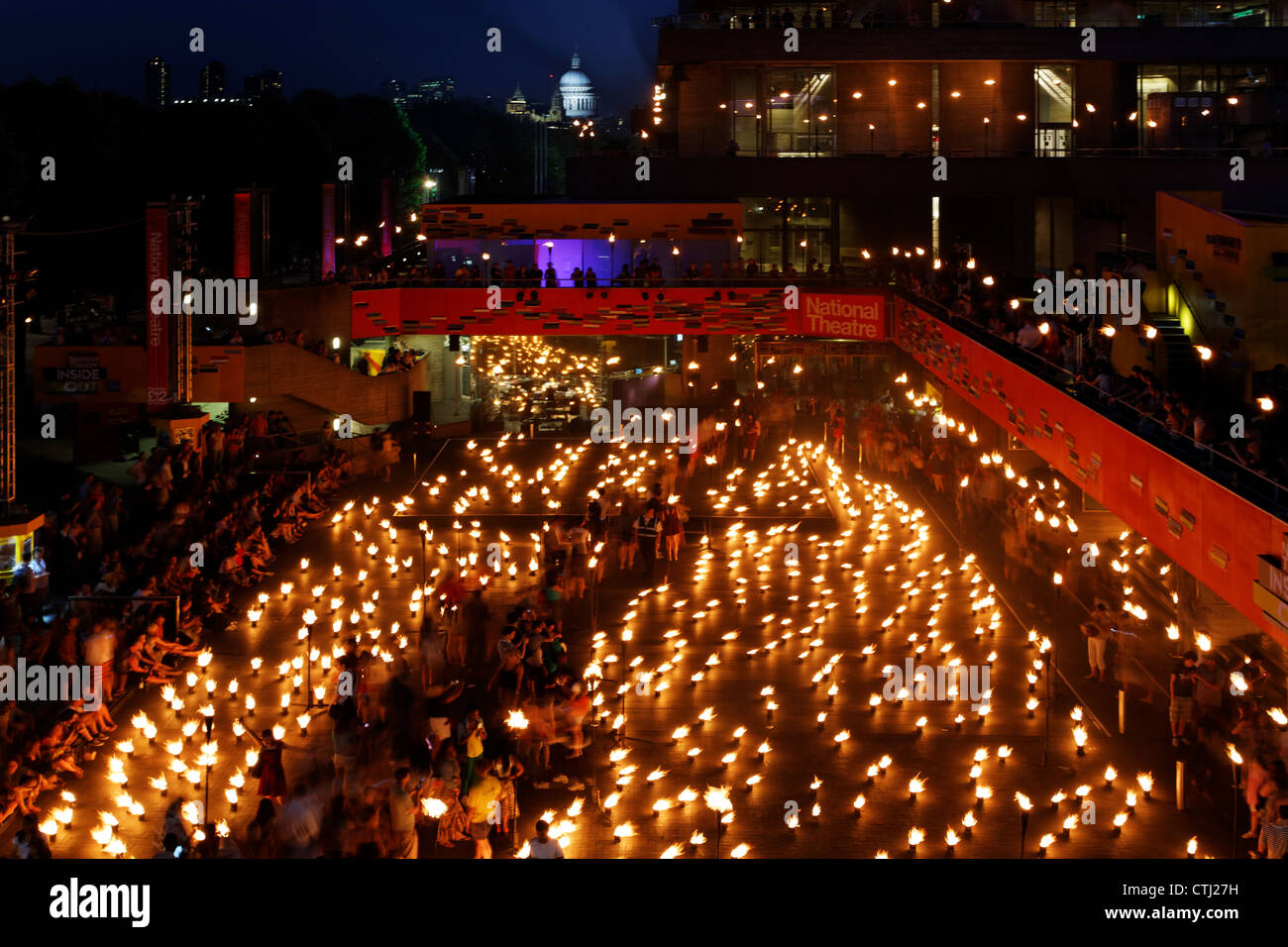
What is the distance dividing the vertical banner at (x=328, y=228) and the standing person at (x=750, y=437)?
51.4 feet

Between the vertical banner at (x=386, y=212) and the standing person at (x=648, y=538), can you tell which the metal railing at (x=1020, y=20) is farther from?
the standing person at (x=648, y=538)

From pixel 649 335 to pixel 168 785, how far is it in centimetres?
2784

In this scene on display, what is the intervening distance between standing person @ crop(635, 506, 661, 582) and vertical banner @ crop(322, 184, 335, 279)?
2116 cm

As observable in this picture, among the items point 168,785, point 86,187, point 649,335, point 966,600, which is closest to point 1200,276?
point 966,600

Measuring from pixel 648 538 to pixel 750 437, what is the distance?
370 inches

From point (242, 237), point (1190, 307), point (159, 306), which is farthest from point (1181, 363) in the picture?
point (242, 237)

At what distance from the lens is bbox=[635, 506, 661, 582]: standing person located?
2281 cm

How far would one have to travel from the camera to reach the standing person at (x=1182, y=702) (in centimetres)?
1489

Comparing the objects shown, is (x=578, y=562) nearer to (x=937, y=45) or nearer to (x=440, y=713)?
(x=440, y=713)

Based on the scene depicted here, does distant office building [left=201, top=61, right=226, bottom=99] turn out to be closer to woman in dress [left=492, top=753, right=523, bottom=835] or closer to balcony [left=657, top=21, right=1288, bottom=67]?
balcony [left=657, top=21, right=1288, bottom=67]

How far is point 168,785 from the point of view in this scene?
47.3 feet

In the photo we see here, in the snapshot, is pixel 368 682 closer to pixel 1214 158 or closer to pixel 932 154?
pixel 1214 158

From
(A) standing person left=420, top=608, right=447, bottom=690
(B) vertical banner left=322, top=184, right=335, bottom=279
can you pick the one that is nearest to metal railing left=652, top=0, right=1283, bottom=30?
(B) vertical banner left=322, top=184, right=335, bottom=279

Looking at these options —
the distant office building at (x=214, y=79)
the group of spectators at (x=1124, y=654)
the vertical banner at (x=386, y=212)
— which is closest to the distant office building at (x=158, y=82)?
the distant office building at (x=214, y=79)
